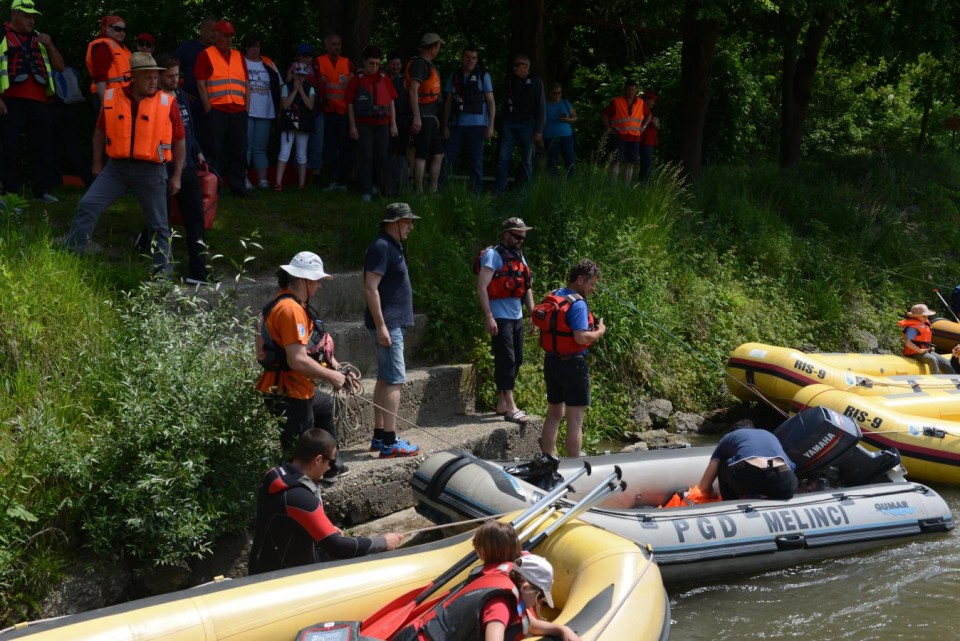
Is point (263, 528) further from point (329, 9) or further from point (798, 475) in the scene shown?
point (329, 9)

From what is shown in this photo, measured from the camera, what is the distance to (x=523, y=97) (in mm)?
11266

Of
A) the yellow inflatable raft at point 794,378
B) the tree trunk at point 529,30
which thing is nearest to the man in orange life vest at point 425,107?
the tree trunk at point 529,30

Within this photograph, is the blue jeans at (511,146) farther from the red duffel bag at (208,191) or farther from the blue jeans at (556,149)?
the red duffel bag at (208,191)

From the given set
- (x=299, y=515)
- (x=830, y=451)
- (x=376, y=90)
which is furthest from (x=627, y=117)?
(x=299, y=515)

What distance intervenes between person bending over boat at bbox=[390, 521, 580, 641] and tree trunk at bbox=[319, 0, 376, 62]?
8.76m

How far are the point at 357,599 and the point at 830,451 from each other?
429 cm

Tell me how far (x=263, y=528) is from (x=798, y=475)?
4.52m

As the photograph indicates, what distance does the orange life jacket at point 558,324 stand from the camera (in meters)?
7.47

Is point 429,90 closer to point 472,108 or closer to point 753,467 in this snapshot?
point 472,108

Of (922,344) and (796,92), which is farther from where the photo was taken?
(796,92)

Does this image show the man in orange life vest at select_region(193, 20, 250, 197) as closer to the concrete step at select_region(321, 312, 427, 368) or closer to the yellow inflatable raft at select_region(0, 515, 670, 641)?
the concrete step at select_region(321, 312, 427, 368)

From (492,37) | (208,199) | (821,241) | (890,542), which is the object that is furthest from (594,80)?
(890,542)

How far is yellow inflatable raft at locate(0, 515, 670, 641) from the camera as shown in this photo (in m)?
4.32

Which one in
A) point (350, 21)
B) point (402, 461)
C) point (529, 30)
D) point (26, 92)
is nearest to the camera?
point (402, 461)
